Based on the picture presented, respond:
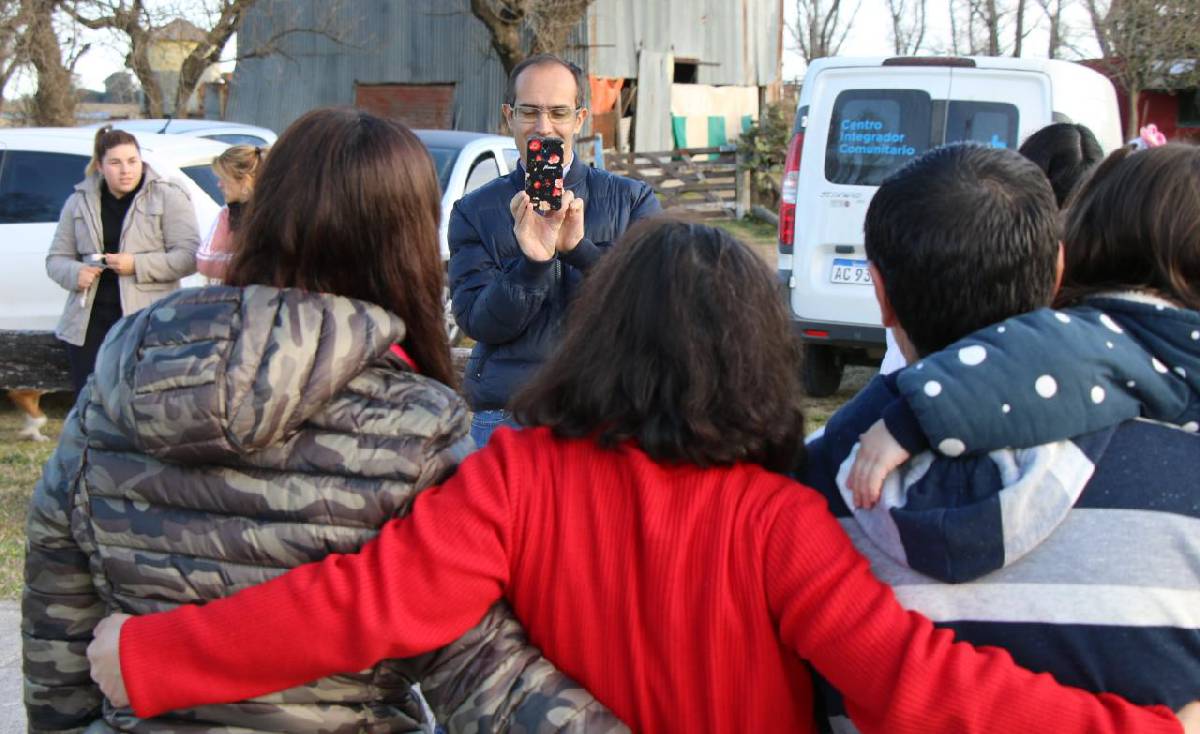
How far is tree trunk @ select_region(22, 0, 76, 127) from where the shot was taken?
16797 mm

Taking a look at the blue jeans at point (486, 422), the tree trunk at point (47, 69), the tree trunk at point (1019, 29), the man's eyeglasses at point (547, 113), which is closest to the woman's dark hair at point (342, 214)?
the blue jeans at point (486, 422)

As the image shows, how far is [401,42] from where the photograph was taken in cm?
2417

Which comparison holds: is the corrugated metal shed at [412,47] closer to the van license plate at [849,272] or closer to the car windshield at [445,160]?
the car windshield at [445,160]

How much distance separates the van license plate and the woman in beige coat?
3975mm

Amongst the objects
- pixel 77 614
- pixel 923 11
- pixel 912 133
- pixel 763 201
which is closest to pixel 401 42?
pixel 763 201

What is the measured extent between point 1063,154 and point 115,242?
5.15m

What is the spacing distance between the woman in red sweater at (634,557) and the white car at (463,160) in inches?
288

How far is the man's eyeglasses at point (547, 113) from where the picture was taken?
3309mm

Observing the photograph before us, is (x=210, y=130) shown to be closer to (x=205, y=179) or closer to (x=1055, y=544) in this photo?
(x=205, y=179)

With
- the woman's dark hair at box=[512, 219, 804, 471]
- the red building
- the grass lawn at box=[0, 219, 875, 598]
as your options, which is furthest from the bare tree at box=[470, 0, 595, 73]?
the woman's dark hair at box=[512, 219, 804, 471]

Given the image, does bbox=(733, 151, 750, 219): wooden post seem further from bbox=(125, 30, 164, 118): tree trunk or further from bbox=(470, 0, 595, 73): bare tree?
bbox=(125, 30, 164, 118): tree trunk

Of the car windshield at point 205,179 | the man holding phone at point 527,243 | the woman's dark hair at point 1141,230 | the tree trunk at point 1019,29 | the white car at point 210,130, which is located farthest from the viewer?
the tree trunk at point 1019,29

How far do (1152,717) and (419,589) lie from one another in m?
0.96

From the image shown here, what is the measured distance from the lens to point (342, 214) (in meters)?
1.73
